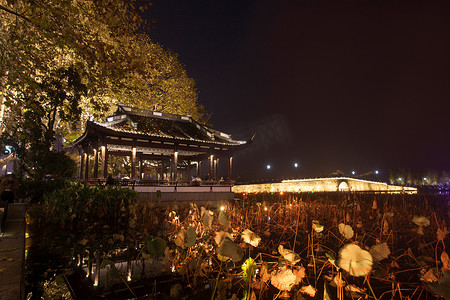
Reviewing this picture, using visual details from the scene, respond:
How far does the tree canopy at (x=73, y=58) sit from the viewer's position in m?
6.61

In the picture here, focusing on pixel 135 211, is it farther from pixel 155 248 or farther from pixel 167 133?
pixel 167 133

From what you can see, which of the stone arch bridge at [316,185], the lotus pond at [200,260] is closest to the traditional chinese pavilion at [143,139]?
the lotus pond at [200,260]

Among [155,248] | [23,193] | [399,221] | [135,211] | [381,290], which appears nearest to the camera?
[155,248]

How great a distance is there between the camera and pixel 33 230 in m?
7.12

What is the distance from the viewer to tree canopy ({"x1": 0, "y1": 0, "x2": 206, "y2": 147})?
21.7 ft

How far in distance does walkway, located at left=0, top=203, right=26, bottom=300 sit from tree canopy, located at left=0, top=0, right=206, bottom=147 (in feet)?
8.24

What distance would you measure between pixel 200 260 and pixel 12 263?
243 centimetres

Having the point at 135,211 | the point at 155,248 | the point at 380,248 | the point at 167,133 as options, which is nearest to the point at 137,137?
the point at 167,133

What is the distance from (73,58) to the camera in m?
15.0

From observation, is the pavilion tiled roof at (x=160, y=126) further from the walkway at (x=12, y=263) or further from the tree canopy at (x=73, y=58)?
the walkway at (x=12, y=263)

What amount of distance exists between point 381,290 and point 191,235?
307cm

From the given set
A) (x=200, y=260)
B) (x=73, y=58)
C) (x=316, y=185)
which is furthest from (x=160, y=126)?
(x=316, y=185)

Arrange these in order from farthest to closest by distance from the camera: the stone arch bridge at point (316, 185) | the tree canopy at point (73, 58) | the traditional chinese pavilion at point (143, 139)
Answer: the stone arch bridge at point (316, 185), the traditional chinese pavilion at point (143, 139), the tree canopy at point (73, 58)

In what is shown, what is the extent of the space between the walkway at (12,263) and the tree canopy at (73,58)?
8.24ft
